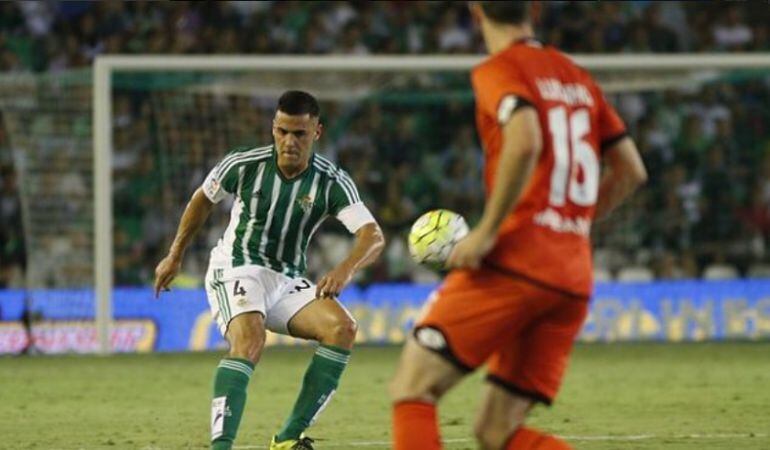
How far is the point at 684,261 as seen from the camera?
18422 millimetres

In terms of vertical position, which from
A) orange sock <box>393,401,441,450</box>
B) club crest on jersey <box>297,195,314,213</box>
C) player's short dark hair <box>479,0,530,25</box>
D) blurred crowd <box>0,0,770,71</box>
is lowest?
orange sock <box>393,401,441,450</box>

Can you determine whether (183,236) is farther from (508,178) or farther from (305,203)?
(508,178)

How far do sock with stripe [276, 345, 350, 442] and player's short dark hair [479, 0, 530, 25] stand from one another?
10.4 feet

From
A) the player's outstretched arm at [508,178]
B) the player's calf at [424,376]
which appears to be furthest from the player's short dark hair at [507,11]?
the player's calf at [424,376]

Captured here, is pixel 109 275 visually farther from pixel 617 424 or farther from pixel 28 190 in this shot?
pixel 617 424

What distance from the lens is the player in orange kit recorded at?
5328 millimetres

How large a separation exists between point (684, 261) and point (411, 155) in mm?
3338

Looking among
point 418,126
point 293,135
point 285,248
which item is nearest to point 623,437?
point 285,248

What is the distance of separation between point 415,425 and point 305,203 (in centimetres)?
329

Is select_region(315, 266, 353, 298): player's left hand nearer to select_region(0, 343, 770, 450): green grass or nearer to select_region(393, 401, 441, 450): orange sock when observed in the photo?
select_region(0, 343, 770, 450): green grass

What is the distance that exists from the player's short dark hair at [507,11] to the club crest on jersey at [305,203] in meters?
3.20

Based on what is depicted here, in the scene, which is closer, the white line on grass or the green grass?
the white line on grass

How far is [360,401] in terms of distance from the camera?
38.7 ft

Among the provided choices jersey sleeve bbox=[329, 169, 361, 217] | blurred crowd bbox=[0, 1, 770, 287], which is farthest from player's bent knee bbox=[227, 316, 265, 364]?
blurred crowd bbox=[0, 1, 770, 287]
